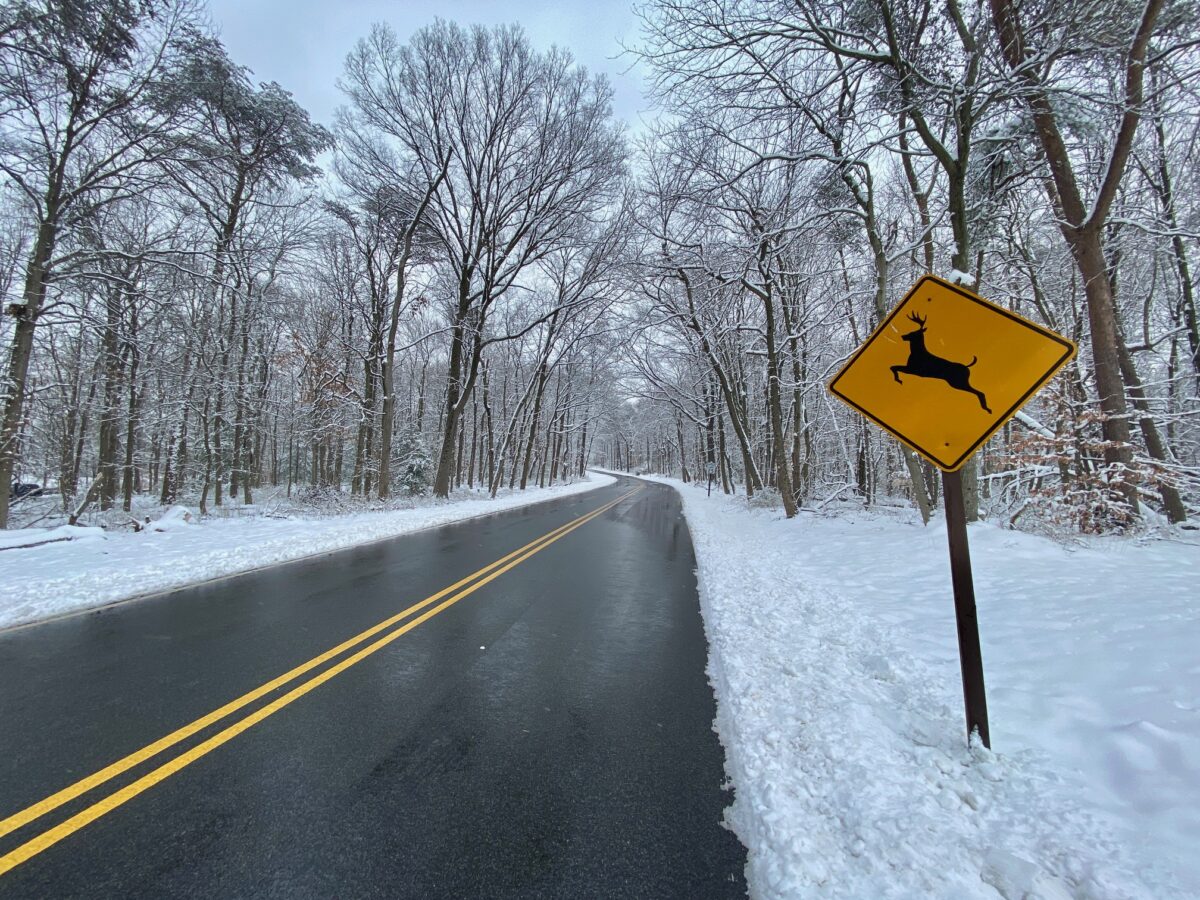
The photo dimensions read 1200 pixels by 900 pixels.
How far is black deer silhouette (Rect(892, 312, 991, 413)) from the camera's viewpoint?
2.74 m

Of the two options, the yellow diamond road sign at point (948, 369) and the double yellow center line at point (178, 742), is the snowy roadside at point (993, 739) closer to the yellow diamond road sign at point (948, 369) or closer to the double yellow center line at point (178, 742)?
the yellow diamond road sign at point (948, 369)

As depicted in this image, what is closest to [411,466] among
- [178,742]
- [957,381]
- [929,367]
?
[178,742]

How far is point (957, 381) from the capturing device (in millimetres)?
2766

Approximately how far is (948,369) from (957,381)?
3.2 inches

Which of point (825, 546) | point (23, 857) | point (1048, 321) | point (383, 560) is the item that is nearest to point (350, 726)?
point (23, 857)

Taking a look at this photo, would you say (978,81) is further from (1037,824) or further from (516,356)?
(516,356)

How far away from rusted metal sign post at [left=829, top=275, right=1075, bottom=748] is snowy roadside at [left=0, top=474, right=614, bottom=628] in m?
8.20

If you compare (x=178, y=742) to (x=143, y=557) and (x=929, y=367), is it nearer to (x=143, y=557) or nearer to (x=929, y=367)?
(x=929, y=367)

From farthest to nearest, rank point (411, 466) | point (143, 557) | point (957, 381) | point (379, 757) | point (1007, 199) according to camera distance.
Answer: point (411, 466)
point (1007, 199)
point (143, 557)
point (379, 757)
point (957, 381)

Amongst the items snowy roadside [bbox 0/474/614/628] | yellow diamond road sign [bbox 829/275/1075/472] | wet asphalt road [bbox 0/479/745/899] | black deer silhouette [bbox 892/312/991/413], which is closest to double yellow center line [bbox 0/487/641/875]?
wet asphalt road [bbox 0/479/745/899]

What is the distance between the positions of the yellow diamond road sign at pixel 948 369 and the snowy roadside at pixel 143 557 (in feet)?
26.7

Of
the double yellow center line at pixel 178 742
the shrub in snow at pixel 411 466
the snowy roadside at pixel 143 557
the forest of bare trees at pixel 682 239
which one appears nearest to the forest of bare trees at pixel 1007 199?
the forest of bare trees at pixel 682 239

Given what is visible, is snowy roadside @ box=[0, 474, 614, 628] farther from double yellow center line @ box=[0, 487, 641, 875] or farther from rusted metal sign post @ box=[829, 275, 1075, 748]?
rusted metal sign post @ box=[829, 275, 1075, 748]

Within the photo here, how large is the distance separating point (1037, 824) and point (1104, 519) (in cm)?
760
